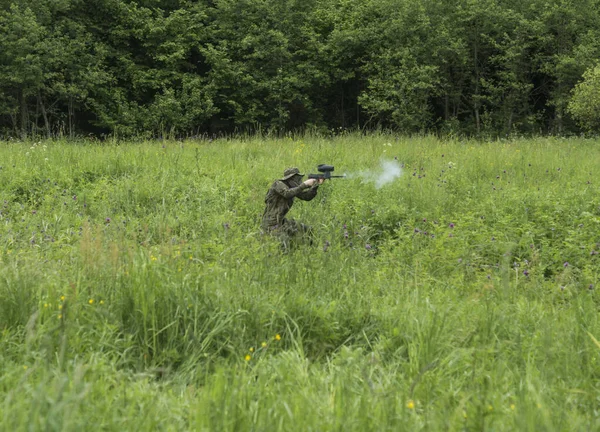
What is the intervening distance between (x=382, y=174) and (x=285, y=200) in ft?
10.2

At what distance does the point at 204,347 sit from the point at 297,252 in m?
1.35

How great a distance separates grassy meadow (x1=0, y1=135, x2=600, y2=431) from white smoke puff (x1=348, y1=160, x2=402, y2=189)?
1.39 m

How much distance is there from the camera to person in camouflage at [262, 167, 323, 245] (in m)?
5.30

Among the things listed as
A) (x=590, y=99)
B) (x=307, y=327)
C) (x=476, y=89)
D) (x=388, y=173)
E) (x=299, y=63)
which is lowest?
(x=476, y=89)

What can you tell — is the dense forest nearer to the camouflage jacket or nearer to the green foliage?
the green foliage

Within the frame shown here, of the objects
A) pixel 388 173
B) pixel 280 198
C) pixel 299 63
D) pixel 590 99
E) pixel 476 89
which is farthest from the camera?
pixel 476 89

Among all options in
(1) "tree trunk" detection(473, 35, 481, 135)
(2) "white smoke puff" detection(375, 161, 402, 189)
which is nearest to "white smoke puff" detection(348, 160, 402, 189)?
(2) "white smoke puff" detection(375, 161, 402, 189)

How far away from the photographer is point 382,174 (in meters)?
8.20

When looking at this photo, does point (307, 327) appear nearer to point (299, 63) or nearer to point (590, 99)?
point (590, 99)

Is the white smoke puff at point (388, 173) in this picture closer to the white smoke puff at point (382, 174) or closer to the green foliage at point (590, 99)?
the white smoke puff at point (382, 174)

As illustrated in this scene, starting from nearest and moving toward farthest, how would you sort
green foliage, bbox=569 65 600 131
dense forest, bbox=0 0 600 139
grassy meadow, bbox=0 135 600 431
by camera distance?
grassy meadow, bbox=0 135 600 431 < green foliage, bbox=569 65 600 131 < dense forest, bbox=0 0 600 139

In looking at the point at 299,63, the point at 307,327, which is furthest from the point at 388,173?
the point at 299,63

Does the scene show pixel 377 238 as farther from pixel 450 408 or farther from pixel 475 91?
pixel 475 91

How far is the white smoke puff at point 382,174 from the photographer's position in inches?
306
